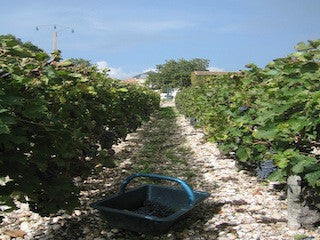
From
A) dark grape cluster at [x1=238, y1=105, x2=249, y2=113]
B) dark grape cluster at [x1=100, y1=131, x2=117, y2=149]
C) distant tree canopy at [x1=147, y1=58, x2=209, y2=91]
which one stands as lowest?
distant tree canopy at [x1=147, y1=58, x2=209, y2=91]

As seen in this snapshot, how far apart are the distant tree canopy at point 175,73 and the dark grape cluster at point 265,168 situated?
7373 cm

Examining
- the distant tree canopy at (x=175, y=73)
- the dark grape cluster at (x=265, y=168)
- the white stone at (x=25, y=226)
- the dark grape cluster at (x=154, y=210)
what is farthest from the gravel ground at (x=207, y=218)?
the distant tree canopy at (x=175, y=73)

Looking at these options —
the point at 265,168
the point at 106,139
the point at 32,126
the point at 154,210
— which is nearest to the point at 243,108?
the point at 265,168

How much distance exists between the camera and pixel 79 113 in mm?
3930

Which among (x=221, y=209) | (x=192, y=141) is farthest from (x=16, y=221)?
(x=192, y=141)

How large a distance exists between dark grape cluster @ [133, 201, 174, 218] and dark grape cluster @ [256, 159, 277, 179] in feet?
5.75

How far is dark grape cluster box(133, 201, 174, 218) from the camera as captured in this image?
4.21 metres

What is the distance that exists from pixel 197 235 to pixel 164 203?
803 mm

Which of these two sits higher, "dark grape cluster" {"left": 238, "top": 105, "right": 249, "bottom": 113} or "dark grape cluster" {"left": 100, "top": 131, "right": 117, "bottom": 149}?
"dark grape cluster" {"left": 238, "top": 105, "right": 249, "bottom": 113}

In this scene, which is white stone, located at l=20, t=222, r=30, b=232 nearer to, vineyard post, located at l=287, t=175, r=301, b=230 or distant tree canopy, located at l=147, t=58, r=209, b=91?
vineyard post, located at l=287, t=175, r=301, b=230

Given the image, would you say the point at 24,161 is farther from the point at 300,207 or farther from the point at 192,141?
the point at 192,141

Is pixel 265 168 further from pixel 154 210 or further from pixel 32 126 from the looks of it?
pixel 32 126

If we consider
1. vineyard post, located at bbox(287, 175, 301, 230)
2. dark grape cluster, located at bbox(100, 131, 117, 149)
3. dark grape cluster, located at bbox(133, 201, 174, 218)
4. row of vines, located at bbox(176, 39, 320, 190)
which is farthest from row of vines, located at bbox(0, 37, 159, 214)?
dark grape cluster, located at bbox(100, 131, 117, 149)

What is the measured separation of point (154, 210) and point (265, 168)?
190 cm
